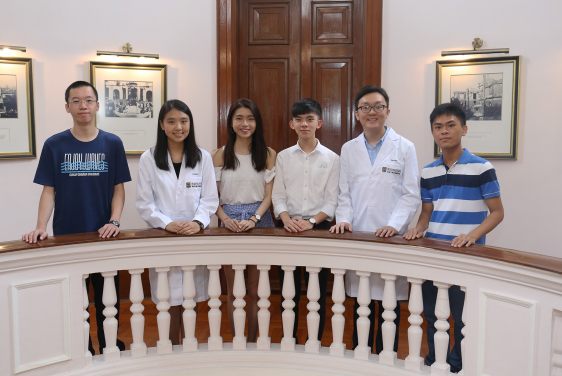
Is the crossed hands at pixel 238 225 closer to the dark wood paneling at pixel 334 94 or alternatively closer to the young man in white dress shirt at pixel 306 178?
the young man in white dress shirt at pixel 306 178

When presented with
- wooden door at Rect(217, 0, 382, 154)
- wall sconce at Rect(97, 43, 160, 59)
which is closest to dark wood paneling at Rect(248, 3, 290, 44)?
wooden door at Rect(217, 0, 382, 154)

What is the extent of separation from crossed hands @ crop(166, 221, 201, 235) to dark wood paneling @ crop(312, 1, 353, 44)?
2409 millimetres

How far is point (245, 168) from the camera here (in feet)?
8.10

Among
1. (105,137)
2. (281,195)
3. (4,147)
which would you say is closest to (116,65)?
(4,147)

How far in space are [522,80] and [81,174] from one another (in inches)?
134

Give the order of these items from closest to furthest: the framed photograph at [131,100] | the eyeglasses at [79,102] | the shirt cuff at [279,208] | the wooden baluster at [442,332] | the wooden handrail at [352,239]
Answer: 1. the wooden handrail at [352,239]
2. the wooden baluster at [442,332]
3. the eyeglasses at [79,102]
4. the shirt cuff at [279,208]
5. the framed photograph at [131,100]

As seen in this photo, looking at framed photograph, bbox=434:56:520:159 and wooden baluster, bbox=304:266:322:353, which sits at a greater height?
framed photograph, bbox=434:56:520:159

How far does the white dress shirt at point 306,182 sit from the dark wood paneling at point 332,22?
1684 mm

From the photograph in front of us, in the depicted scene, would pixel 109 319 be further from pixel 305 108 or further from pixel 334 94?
pixel 334 94

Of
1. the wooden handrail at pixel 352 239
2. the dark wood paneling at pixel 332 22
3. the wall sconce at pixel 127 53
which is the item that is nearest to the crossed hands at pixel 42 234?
the wooden handrail at pixel 352 239

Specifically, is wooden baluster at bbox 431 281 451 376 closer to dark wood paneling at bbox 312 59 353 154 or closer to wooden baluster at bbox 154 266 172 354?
wooden baluster at bbox 154 266 172 354

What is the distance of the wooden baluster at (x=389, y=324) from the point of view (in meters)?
1.88

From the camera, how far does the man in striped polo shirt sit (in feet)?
6.50

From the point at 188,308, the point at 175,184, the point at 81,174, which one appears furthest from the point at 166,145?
the point at 188,308
